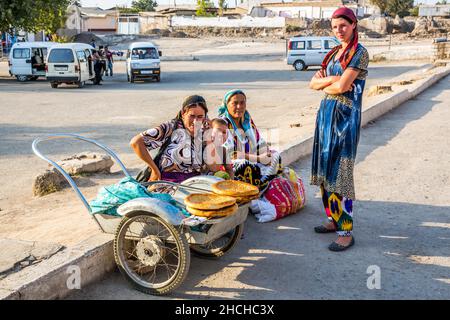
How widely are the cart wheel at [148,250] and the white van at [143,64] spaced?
20.5 metres

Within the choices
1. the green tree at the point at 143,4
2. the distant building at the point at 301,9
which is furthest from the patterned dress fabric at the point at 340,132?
the green tree at the point at 143,4

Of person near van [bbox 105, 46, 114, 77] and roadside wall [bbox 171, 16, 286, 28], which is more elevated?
roadside wall [bbox 171, 16, 286, 28]

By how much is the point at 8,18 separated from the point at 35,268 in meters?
23.6

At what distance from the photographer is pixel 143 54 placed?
2428 cm

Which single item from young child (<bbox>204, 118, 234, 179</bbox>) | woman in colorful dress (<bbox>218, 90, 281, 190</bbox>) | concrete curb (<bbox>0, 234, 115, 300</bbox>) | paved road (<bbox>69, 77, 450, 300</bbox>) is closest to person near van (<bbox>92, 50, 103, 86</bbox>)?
paved road (<bbox>69, 77, 450, 300</bbox>)

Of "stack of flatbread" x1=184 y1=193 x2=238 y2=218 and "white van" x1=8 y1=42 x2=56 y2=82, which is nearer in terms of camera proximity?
"stack of flatbread" x1=184 y1=193 x2=238 y2=218

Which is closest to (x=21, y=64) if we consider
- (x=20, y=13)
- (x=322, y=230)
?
(x=20, y=13)

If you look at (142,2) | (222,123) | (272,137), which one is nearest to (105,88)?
(272,137)

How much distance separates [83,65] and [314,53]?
1309 centimetres

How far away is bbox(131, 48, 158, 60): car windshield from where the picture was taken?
951 inches

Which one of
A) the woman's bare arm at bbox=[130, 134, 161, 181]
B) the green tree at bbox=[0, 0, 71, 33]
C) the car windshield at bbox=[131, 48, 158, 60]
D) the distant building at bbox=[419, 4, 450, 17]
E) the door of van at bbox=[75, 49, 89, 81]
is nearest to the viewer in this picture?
the woman's bare arm at bbox=[130, 134, 161, 181]

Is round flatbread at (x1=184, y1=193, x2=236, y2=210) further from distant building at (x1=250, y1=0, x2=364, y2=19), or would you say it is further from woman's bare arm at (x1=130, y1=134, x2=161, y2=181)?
distant building at (x1=250, y1=0, x2=364, y2=19)

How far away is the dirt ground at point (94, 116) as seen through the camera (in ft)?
19.0

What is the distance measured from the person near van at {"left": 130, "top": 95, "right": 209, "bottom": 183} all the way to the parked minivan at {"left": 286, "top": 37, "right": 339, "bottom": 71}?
25.8 meters
